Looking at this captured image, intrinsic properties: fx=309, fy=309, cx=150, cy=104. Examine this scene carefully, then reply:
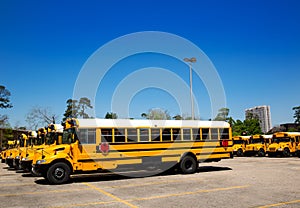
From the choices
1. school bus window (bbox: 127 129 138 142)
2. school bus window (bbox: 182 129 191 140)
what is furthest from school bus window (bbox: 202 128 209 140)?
school bus window (bbox: 127 129 138 142)

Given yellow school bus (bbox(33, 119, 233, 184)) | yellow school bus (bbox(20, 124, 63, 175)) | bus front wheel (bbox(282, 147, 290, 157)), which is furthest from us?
bus front wheel (bbox(282, 147, 290, 157))

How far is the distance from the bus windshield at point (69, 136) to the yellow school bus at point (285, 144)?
66.5 feet

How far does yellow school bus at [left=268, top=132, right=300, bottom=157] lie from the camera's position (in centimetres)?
2677

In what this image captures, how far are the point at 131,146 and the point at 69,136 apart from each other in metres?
2.71

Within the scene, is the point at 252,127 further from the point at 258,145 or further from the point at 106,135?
the point at 106,135

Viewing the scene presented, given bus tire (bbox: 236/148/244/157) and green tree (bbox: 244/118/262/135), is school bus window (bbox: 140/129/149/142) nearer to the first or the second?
bus tire (bbox: 236/148/244/157)

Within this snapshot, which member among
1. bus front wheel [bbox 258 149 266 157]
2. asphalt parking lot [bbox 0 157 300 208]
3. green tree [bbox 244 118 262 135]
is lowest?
asphalt parking lot [bbox 0 157 300 208]

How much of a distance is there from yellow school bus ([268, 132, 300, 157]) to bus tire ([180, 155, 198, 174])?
582 inches

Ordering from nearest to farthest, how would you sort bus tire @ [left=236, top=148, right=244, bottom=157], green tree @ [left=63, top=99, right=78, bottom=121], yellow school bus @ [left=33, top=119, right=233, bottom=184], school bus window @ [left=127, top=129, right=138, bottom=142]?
yellow school bus @ [left=33, top=119, right=233, bottom=184] < school bus window @ [left=127, top=129, right=138, bottom=142] < bus tire @ [left=236, top=148, right=244, bottom=157] < green tree @ [left=63, top=99, right=78, bottom=121]

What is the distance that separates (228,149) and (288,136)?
44.8 ft

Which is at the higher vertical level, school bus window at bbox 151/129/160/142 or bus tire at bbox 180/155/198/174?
school bus window at bbox 151/129/160/142

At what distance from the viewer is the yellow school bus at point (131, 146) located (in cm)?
1242

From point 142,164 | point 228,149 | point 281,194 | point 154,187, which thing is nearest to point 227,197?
point 281,194

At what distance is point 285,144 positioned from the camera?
26.9 metres
